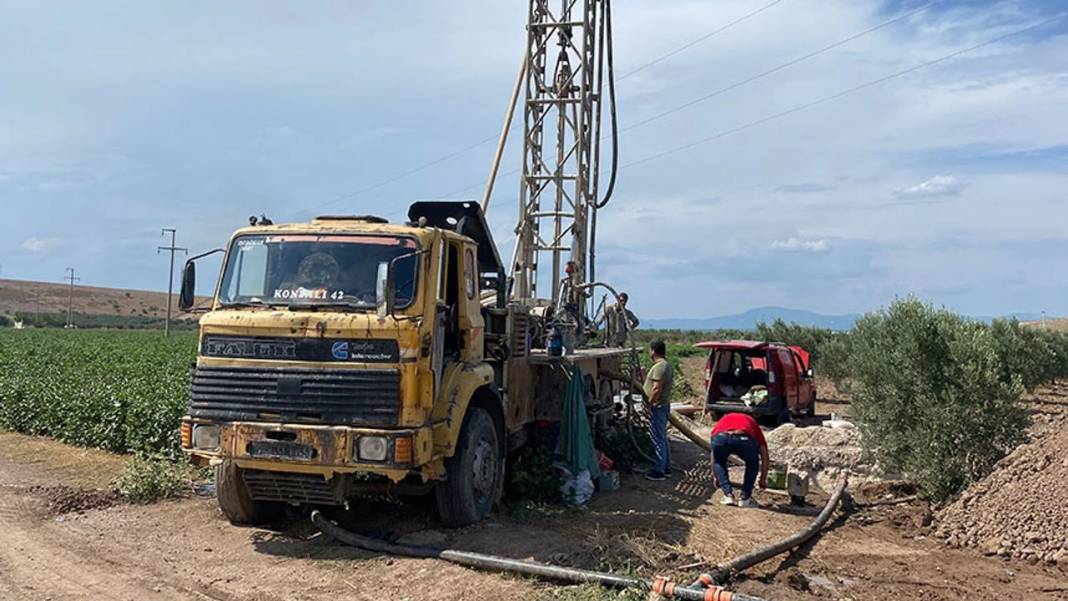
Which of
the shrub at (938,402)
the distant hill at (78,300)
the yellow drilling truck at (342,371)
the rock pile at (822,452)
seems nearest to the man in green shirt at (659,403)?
the rock pile at (822,452)

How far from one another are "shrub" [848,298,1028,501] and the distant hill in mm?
113543

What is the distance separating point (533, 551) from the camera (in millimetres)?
7730

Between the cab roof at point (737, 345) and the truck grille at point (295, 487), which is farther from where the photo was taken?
the cab roof at point (737, 345)

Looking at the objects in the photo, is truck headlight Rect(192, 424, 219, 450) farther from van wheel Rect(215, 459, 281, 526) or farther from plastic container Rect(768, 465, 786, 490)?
plastic container Rect(768, 465, 786, 490)

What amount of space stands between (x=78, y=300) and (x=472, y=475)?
131951 mm

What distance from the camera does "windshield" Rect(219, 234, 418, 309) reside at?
25.6ft

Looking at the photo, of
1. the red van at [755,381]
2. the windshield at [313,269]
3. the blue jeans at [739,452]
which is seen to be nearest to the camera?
the windshield at [313,269]

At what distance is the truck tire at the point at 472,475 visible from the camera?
8.27m

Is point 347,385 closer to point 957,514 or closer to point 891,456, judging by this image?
point 957,514

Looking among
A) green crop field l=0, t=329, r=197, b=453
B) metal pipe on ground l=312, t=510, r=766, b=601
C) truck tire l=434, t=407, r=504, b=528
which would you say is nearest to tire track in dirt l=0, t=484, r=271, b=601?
metal pipe on ground l=312, t=510, r=766, b=601

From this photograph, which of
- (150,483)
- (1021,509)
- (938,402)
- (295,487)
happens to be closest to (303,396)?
(295,487)

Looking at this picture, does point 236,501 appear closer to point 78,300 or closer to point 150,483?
point 150,483

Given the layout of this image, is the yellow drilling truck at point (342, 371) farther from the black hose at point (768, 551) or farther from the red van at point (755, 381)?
the red van at point (755, 381)

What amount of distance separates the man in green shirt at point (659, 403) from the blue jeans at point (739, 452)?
1.69 meters
